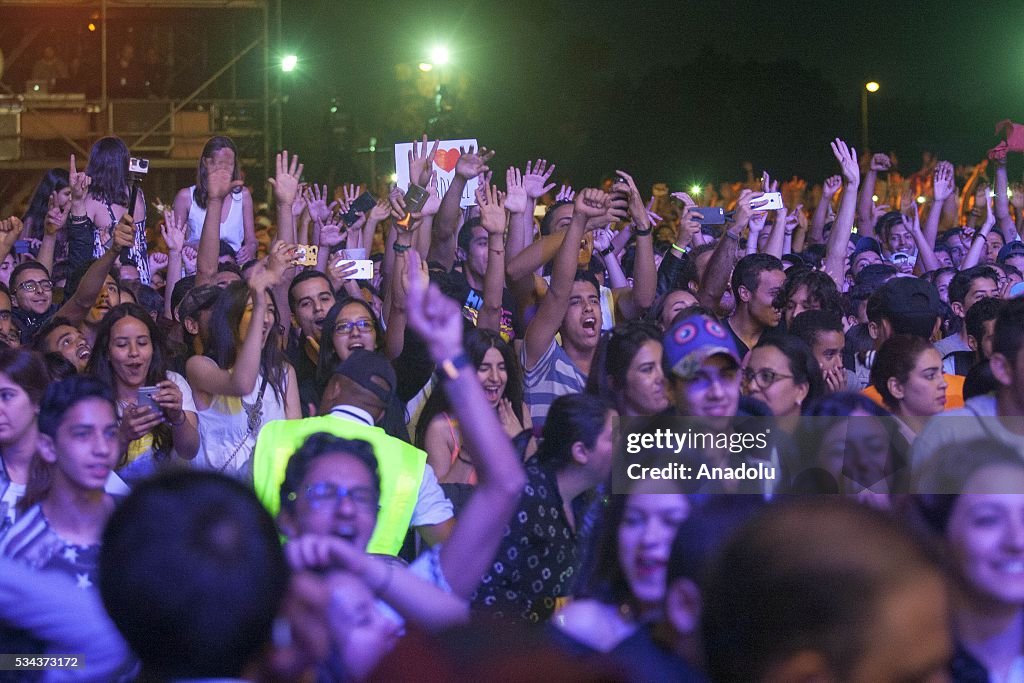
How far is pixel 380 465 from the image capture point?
3.68m

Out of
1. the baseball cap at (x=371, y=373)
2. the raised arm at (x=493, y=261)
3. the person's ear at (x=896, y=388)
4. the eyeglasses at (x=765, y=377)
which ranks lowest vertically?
the person's ear at (x=896, y=388)

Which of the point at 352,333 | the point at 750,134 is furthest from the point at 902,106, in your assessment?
the point at 352,333

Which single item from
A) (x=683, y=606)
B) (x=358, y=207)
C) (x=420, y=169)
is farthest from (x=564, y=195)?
(x=683, y=606)

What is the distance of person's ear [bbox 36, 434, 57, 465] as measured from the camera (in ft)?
11.3

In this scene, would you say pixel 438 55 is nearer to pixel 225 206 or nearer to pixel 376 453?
pixel 225 206

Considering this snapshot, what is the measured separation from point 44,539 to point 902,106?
56.5 meters

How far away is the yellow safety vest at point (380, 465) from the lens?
3641 mm

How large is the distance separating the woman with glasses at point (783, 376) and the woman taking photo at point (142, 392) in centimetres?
211

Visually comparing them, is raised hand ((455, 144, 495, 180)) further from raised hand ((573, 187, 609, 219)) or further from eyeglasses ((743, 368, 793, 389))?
eyeglasses ((743, 368, 793, 389))

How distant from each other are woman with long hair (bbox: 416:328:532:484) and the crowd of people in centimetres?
2

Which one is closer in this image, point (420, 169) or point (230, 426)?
point (230, 426)

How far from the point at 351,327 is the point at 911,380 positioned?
231 centimetres

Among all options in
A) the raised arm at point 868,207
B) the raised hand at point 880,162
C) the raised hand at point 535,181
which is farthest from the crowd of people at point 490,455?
the raised arm at point 868,207

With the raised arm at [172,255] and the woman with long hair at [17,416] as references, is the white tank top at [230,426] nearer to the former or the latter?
the woman with long hair at [17,416]
